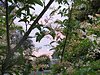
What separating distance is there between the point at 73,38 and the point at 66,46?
121mm

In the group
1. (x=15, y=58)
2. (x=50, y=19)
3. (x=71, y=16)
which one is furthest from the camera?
(x=71, y=16)

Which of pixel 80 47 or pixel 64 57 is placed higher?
pixel 80 47

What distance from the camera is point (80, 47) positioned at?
118 centimetres

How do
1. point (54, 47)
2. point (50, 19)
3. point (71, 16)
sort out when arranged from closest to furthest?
point (50, 19)
point (71, 16)
point (54, 47)

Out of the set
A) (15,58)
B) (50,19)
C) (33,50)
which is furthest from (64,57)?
(15,58)

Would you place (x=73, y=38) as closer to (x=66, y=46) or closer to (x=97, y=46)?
(x=66, y=46)

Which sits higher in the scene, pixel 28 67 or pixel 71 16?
pixel 71 16

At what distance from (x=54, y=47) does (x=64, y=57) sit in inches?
6.8

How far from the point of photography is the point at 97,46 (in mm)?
1118

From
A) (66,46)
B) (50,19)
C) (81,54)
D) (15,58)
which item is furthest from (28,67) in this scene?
(81,54)

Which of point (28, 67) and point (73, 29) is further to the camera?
point (73, 29)

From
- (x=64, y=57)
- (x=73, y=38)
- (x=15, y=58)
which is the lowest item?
(x=64, y=57)

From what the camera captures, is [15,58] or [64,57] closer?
[15,58]

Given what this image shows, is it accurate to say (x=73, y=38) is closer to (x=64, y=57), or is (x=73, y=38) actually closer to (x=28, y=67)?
(x=64, y=57)
